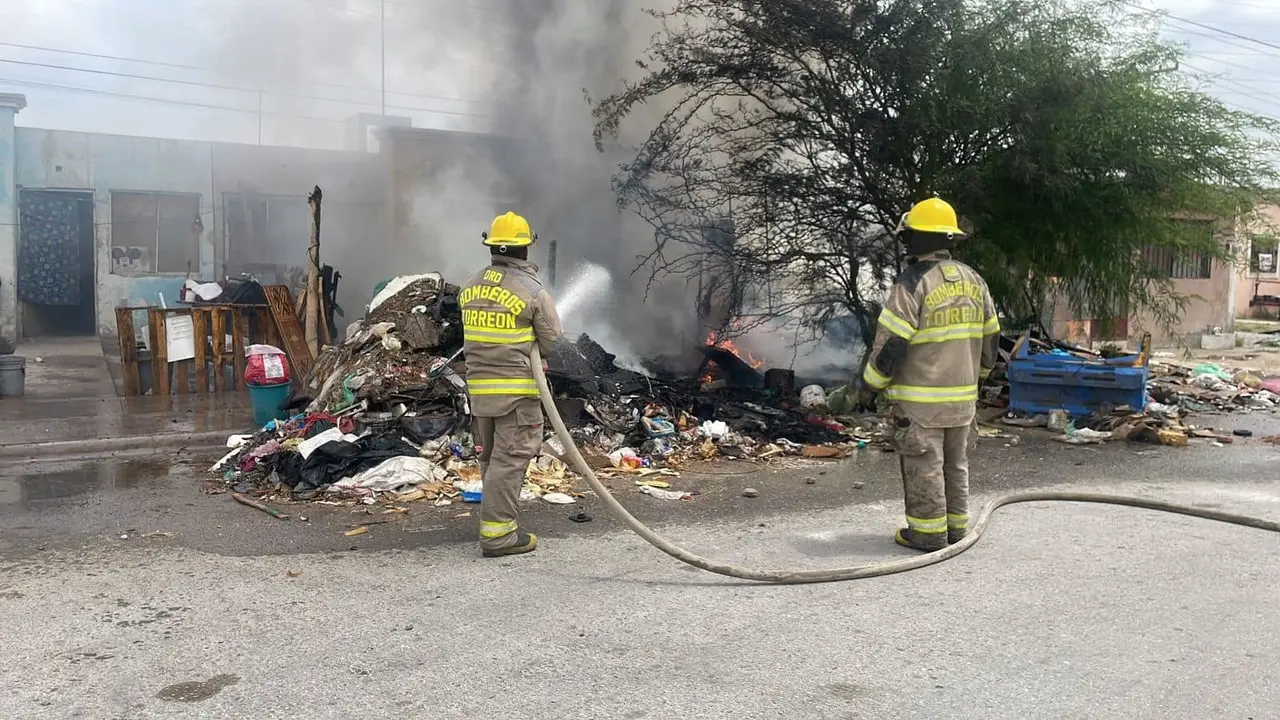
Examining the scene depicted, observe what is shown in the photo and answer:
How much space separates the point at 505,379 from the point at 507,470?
1.38ft

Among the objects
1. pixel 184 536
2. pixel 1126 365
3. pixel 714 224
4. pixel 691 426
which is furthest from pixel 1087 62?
pixel 184 536

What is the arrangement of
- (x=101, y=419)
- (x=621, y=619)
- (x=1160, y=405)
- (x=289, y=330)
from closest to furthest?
1. (x=621, y=619)
2. (x=101, y=419)
3. (x=1160, y=405)
4. (x=289, y=330)

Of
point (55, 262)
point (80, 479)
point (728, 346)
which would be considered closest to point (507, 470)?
point (80, 479)

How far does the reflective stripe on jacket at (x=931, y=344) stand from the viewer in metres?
4.20

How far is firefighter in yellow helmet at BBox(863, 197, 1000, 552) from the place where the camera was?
4.20 meters

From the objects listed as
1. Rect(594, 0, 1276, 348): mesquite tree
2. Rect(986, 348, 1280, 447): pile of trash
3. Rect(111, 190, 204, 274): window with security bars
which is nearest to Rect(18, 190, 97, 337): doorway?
Rect(111, 190, 204, 274): window with security bars

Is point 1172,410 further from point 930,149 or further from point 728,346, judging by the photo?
point 728,346

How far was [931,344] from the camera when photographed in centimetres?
423

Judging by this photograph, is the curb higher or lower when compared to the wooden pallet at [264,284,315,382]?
lower

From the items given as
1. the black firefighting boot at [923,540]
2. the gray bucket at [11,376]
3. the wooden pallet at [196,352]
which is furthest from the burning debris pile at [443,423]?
the gray bucket at [11,376]

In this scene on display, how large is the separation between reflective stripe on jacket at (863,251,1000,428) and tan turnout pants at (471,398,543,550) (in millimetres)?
1599

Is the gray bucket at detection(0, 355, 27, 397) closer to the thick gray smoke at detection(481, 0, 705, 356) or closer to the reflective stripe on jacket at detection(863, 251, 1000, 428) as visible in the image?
the thick gray smoke at detection(481, 0, 705, 356)

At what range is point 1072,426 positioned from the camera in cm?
781

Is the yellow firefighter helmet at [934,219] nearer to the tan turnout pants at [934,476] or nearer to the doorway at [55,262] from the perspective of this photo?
the tan turnout pants at [934,476]
